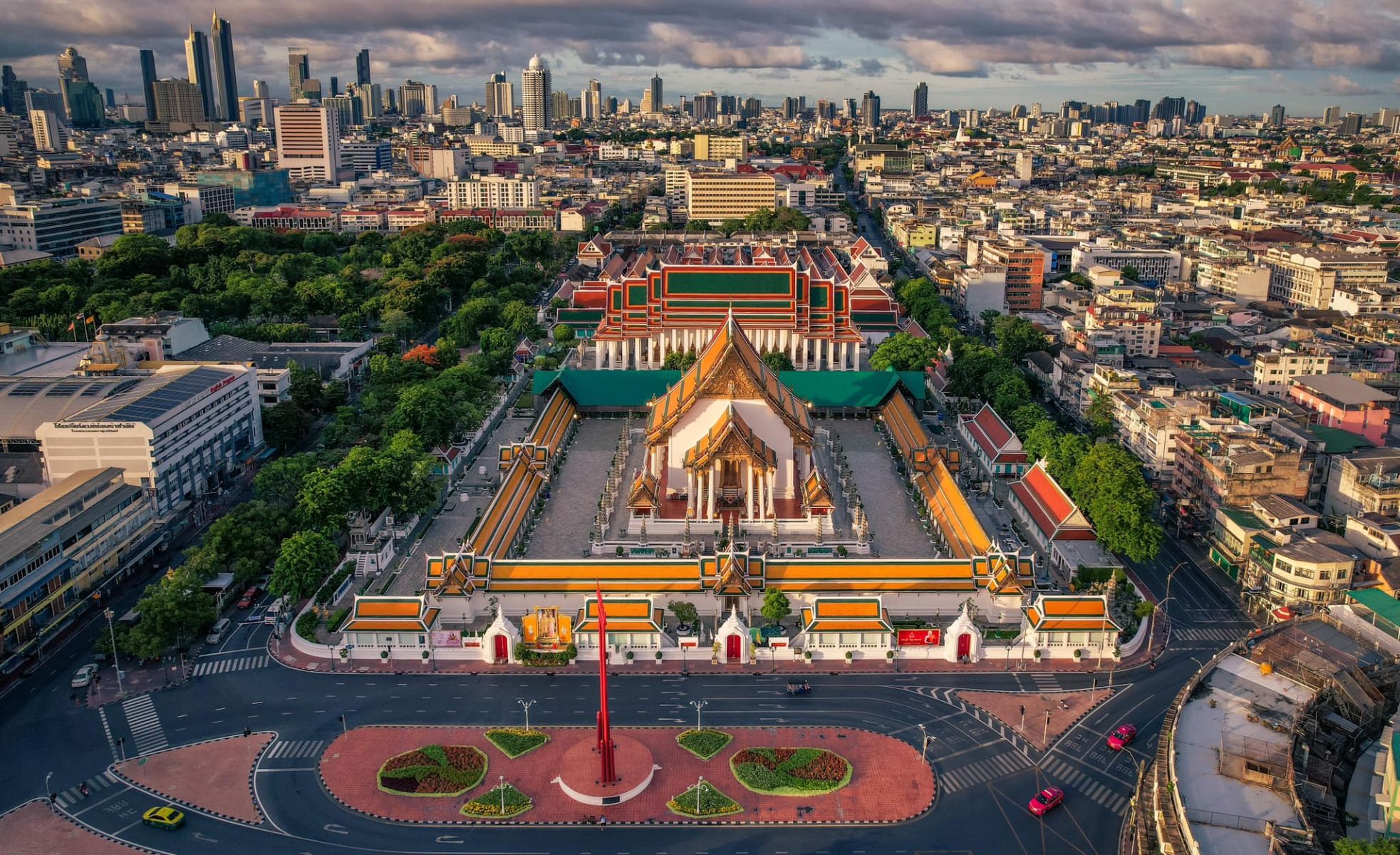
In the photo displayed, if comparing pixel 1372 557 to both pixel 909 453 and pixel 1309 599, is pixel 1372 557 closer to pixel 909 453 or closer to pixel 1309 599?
pixel 1309 599

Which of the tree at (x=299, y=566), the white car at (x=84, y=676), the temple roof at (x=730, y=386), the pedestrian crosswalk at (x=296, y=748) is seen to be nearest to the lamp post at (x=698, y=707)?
the pedestrian crosswalk at (x=296, y=748)

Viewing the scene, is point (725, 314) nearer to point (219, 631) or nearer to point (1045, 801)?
point (219, 631)

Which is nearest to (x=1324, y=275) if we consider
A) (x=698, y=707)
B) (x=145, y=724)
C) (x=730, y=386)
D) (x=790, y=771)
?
(x=730, y=386)

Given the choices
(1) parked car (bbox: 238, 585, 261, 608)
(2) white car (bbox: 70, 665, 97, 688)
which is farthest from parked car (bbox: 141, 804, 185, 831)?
(1) parked car (bbox: 238, 585, 261, 608)

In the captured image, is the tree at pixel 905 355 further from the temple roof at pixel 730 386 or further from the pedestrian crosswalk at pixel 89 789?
the pedestrian crosswalk at pixel 89 789

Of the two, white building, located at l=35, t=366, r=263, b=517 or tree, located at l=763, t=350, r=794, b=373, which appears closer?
white building, located at l=35, t=366, r=263, b=517

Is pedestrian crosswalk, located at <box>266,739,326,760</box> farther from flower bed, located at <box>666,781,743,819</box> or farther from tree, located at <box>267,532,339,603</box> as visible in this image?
flower bed, located at <box>666,781,743,819</box>

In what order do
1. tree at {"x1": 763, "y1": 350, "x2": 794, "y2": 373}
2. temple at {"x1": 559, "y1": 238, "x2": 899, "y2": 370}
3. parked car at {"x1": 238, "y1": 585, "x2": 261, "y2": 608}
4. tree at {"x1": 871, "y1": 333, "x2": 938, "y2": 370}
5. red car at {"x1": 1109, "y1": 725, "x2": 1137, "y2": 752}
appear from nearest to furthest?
red car at {"x1": 1109, "y1": 725, "x2": 1137, "y2": 752}, parked car at {"x1": 238, "y1": 585, "x2": 261, "y2": 608}, tree at {"x1": 871, "y1": 333, "x2": 938, "y2": 370}, tree at {"x1": 763, "y1": 350, "x2": 794, "y2": 373}, temple at {"x1": 559, "y1": 238, "x2": 899, "y2": 370}

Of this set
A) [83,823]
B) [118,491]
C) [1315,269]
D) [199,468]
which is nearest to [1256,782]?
[83,823]
